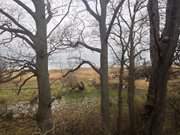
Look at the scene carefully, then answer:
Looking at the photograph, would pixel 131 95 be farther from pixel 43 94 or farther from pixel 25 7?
pixel 25 7

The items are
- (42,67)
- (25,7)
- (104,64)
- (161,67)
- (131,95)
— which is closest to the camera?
(161,67)

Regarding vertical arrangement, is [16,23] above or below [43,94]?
above

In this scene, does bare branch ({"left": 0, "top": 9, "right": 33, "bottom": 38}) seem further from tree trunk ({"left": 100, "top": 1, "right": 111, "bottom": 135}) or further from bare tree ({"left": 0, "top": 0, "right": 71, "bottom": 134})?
tree trunk ({"left": 100, "top": 1, "right": 111, "bottom": 135})

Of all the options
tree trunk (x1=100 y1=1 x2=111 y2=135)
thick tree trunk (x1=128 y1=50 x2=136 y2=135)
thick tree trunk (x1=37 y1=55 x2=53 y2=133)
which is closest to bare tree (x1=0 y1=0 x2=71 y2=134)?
thick tree trunk (x1=37 y1=55 x2=53 y2=133)

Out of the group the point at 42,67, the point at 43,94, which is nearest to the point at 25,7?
the point at 42,67

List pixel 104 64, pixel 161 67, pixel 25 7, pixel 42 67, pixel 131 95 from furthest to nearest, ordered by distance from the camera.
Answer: pixel 131 95, pixel 104 64, pixel 42 67, pixel 25 7, pixel 161 67

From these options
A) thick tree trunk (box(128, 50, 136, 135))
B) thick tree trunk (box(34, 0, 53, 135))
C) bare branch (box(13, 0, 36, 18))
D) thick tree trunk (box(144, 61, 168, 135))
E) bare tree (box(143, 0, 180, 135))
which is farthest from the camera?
thick tree trunk (box(128, 50, 136, 135))

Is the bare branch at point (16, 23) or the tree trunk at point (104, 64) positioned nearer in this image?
the bare branch at point (16, 23)

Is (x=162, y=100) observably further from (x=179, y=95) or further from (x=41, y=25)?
(x=179, y=95)

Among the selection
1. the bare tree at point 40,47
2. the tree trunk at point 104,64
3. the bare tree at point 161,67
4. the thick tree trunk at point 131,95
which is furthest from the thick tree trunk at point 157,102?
the thick tree trunk at point 131,95

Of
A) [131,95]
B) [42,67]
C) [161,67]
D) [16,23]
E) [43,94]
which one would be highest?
[16,23]

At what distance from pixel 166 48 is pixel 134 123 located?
553 inches

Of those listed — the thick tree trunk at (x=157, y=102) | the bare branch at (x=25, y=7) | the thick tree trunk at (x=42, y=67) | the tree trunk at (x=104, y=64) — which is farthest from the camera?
the tree trunk at (x=104, y=64)

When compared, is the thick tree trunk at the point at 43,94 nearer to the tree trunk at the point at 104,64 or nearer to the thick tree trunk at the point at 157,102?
the tree trunk at the point at 104,64
